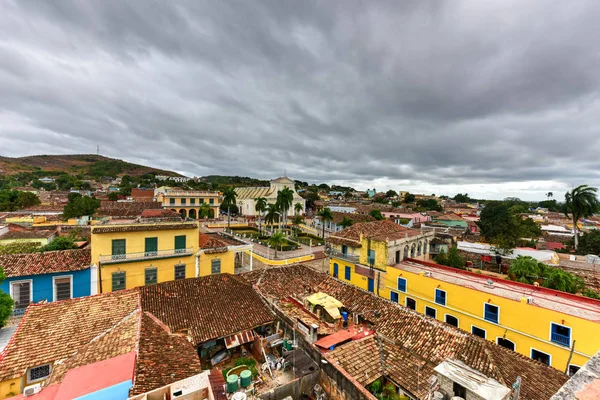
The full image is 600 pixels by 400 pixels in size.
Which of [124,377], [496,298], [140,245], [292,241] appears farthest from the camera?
[292,241]

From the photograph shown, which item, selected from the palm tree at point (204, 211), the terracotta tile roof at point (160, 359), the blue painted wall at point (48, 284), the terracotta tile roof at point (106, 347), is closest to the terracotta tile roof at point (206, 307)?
the terracotta tile roof at point (160, 359)

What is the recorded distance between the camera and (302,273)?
1991 cm

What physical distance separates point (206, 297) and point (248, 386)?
6218 millimetres

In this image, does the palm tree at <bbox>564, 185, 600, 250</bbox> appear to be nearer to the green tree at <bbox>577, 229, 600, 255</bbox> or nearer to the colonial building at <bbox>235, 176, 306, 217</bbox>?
the green tree at <bbox>577, 229, 600, 255</bbox>

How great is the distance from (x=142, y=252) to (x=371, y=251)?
60.8 feet

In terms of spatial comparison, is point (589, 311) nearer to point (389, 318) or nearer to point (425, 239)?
point (389, 318)

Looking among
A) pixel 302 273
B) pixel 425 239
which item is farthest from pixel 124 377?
pixel 425 239

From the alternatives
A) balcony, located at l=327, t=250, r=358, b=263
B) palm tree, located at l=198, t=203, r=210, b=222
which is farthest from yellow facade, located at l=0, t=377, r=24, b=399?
palm tree, located at l=198, t=203, r=210, b=222

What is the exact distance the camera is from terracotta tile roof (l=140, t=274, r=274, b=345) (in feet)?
40.7

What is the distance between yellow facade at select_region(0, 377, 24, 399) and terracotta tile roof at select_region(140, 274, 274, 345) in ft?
15.3

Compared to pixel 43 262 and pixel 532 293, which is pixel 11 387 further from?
pixel 532 293

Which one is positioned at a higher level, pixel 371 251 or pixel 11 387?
pixel 371 251

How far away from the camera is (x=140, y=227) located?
59.0 ft

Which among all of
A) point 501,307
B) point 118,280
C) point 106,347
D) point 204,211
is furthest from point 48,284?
point 204,211
